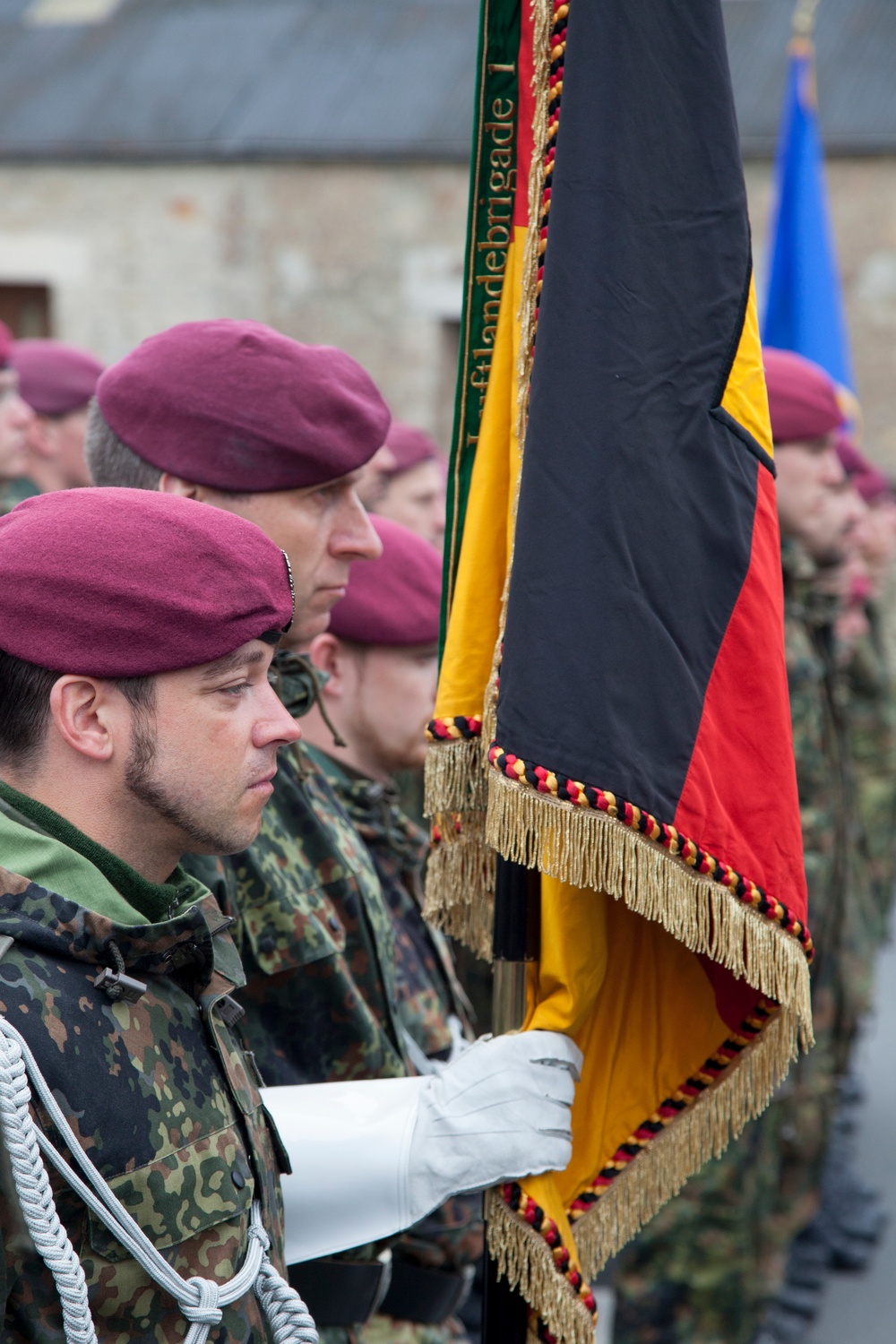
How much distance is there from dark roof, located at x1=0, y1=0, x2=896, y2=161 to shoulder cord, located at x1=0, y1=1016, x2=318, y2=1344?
828cm

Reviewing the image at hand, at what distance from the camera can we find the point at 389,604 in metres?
2.53

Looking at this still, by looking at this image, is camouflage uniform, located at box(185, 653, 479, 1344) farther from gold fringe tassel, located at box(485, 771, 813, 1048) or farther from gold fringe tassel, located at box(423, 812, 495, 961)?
gold fringe tassel, located at box(485, 771, 813, 1048)

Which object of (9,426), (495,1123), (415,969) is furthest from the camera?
(9,426)

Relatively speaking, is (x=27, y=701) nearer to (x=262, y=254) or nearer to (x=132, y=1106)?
(x=132, y=1106)

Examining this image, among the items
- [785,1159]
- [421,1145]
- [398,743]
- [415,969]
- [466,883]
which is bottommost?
[785,1159]

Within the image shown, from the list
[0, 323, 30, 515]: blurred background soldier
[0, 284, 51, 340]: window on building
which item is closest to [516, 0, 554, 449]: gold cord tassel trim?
[0, 323, 30, 515]: blurred background soldier

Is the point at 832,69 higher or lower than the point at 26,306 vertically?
higher

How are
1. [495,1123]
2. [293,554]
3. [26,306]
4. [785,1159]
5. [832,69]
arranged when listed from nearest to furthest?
[495,1123] → [293,554] → [785,1159] → [832,69] → [26,306]

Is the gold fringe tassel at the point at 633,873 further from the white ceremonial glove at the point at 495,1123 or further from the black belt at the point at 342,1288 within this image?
the black belt at the point at 342,1288

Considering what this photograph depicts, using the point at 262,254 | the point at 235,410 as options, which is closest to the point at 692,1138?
the point at 235,410

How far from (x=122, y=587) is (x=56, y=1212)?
1.79 feet

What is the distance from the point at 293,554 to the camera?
2031 mm

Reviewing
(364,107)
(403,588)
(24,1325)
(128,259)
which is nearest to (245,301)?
(128,259)

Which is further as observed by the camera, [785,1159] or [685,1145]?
[785,1159]
